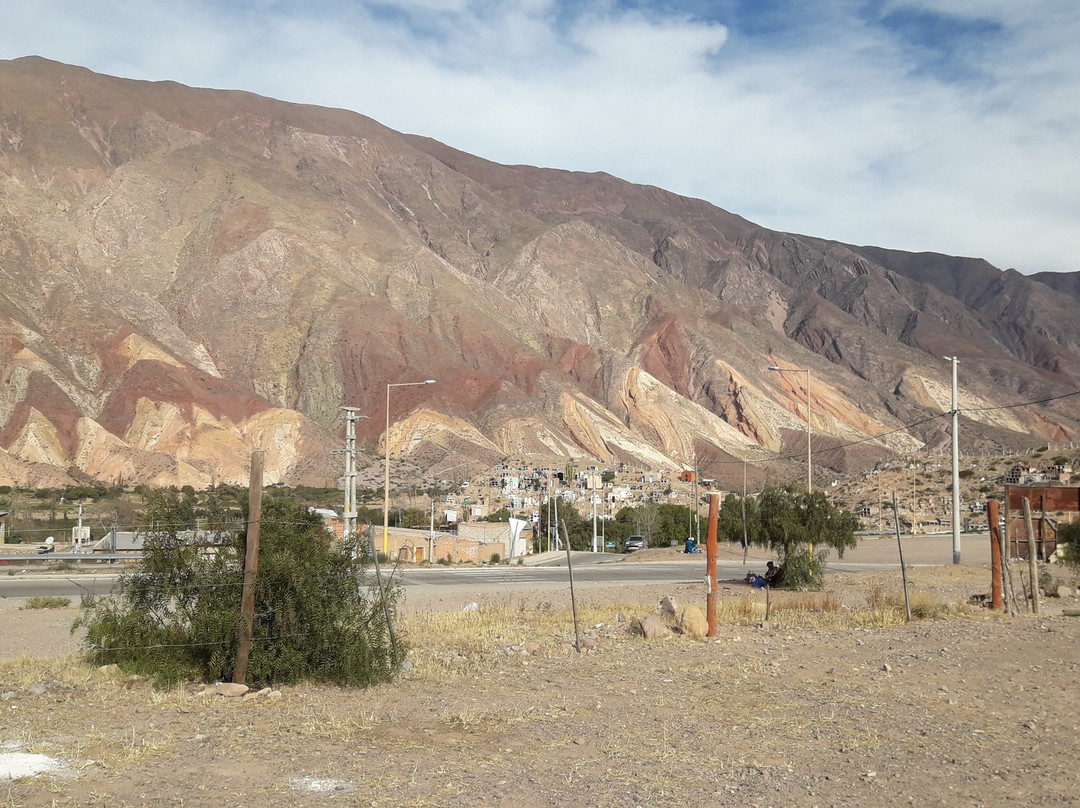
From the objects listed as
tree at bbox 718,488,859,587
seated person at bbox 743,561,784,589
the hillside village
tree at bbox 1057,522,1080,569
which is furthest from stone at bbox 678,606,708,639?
the hillside village

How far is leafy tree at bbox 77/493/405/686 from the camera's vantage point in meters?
12.0

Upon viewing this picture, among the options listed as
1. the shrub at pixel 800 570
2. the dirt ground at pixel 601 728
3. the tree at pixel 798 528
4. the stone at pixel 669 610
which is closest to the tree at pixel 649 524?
the tree at pixel 798 528

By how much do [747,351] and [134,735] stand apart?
485ft

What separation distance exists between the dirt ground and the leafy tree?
331mm

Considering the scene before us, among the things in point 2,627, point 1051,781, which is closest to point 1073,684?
point 1051,781

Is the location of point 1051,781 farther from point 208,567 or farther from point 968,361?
point 968,361

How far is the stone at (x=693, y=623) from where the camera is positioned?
1639 centimetres

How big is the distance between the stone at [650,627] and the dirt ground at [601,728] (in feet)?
1.03

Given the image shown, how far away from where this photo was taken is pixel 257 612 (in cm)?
1204

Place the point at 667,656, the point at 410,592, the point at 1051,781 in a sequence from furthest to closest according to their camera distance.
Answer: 1. the point at 410,592
2. the point at 667,656
3. the point at 1051,781

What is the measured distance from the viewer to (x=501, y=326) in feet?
433

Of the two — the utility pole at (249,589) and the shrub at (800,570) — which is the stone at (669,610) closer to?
the utility pole at (249,589)

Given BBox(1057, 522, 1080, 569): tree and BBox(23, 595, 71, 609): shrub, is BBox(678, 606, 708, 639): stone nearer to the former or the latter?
BBox(23, 595, 71, 609): shrub

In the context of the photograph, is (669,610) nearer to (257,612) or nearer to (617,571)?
(257,612)
